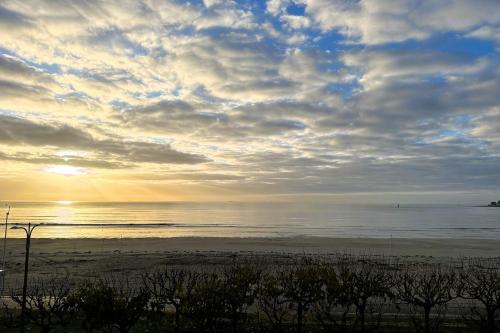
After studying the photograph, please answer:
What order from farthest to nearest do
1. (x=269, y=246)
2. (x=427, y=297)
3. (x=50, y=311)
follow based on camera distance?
(x=269, y=246)
(x=427, y=297)
(x=50, y=311)

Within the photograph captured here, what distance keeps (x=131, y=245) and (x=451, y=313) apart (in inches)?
1699

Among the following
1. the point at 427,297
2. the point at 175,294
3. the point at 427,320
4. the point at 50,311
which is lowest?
the point at 427,320

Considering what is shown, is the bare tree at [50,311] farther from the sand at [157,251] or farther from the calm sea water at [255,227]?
the calm sea water at [255,227]

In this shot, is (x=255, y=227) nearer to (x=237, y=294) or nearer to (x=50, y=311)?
(x=237, y=294)

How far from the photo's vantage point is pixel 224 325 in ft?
49.8

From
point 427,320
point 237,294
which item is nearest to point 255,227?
point 427,320

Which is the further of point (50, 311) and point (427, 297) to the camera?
point (427, 297)

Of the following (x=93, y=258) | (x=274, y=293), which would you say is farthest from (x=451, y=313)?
(x=93, y=258)

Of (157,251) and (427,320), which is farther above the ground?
(427,320)

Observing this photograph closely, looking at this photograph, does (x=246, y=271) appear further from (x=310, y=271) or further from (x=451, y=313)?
(x=451, y=313)

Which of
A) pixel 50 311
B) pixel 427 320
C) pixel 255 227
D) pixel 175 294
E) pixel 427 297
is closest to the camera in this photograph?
pixel 50 311

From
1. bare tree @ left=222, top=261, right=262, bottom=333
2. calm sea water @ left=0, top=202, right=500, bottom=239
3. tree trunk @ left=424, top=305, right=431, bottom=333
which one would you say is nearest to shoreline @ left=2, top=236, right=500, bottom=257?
calm sea water @ left=0, top=202, right=500, bottom=239

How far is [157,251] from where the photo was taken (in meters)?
48.3

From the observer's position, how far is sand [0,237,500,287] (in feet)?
117
